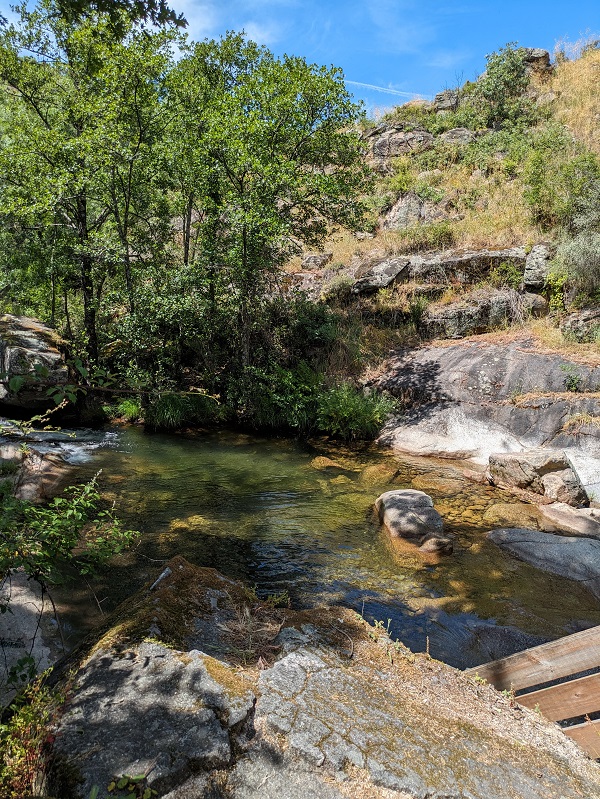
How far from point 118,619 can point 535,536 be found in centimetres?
551

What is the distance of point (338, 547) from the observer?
20.5ft

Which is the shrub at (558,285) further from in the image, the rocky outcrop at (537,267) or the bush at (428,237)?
the bush at (428,237)

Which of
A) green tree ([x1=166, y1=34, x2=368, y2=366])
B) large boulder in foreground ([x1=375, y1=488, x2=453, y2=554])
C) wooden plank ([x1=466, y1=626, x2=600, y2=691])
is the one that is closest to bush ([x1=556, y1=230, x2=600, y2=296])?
green tree ([x1=166, y1=34, x2=368, y2=366])

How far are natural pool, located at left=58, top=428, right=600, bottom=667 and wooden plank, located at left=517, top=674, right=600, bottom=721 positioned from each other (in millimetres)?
1198

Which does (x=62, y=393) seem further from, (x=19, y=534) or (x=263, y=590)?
(x=263, y=590)

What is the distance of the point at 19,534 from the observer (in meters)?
2.67

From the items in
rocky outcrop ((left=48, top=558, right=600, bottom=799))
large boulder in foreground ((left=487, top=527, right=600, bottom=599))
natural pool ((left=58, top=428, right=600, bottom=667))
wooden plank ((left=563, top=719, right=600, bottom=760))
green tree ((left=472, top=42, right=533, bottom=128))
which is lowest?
natural pool ((left=58, top=428, right=600, bottom=667))

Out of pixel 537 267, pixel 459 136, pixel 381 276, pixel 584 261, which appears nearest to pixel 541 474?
pixel 584 261

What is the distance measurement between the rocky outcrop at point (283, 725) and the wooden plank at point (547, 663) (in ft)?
0.50

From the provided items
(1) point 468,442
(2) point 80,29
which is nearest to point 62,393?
(1) point 468,442

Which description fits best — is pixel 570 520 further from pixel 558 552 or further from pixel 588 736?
pixel 588 736

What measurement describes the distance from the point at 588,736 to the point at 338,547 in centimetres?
375

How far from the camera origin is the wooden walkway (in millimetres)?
2709

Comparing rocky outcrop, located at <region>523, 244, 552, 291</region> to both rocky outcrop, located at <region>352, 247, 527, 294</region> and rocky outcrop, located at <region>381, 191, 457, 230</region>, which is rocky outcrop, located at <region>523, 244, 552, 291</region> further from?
rocky outcrop, located at <region>381, 191, 457, 230</region>
